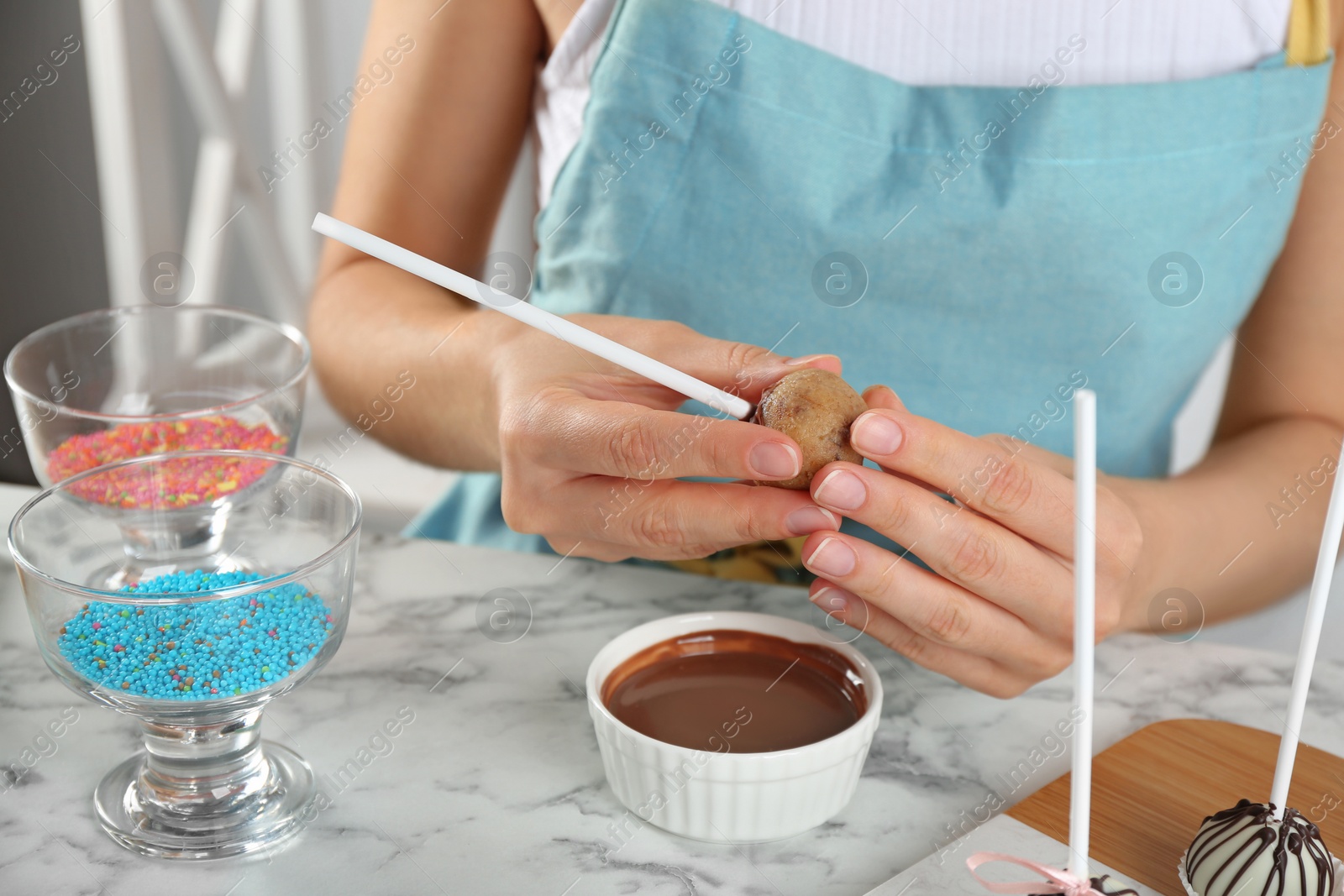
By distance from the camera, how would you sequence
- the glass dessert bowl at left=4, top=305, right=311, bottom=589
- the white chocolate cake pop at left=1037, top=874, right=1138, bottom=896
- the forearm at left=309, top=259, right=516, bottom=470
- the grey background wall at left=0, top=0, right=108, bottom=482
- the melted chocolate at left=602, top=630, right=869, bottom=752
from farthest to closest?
the grey background wall at left=0, top=0, right=108, bottom=482
the forearm at left=309, top=259, right=516, bottom=470
the glass dessert bowl at left=4, top=305, right=311, bottom=589
the melted chocolate at left=602, top=630, right=869, bottom=752
the white chocolate cake pop at left=1037, top=874, right=1138, bottom=896

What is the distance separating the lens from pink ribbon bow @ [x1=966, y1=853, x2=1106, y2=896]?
44cm

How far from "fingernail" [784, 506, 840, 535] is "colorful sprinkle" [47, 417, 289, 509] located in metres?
0.31

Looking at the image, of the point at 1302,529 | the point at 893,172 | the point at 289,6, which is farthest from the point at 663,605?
the point at 289,6

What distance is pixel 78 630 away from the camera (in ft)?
1.72

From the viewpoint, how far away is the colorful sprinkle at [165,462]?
642 mm

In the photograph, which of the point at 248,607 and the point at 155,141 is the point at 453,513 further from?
the point at 155,141

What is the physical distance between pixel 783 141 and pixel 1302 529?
526 millimetres

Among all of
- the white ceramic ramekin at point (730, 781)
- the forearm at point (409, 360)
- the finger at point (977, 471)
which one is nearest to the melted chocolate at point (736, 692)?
the white ceramic ramekin at point (730, 781)

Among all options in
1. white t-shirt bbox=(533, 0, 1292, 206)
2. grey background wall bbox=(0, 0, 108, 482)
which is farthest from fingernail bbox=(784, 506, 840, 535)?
grey background wall bbox=(0, 0, 108, 482)

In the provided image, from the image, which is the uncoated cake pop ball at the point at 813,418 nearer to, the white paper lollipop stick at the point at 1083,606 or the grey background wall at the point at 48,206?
the white paper lollipop stick at the point at 1083,606

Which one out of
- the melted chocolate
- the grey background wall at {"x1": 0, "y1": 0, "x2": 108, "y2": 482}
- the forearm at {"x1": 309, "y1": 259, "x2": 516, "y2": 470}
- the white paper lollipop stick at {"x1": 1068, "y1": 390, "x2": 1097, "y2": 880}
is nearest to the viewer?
the white paper lollipop stick at {"x1": 1068, "y1": 390, "x2": 1097, "y2": 880}

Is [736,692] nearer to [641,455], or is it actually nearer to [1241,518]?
[641,455]

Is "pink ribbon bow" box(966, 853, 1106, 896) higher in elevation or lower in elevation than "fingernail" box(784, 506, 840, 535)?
lower

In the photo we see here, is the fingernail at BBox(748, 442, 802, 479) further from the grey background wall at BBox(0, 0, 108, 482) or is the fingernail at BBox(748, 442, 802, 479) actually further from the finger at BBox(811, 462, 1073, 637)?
the grey background wall at BBox(0, 0, 108, 482)
